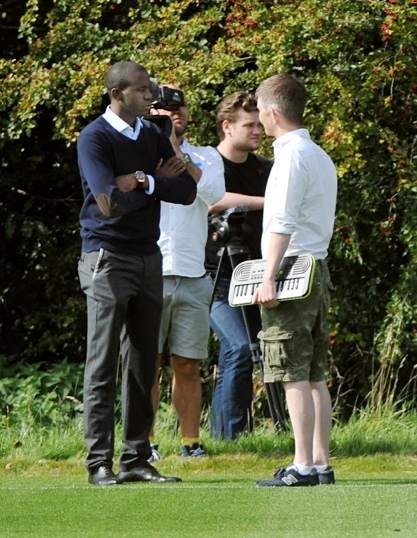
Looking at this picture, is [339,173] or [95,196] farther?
[339,173]

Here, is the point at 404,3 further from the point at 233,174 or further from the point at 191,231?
the point at 191,231

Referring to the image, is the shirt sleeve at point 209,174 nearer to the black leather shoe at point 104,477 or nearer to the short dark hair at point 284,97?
the short dark hair at point 284,97

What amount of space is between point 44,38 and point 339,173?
270 centimetres

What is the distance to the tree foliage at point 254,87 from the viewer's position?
857 centimetres

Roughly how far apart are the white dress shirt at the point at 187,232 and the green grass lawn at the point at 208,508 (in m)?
1.29

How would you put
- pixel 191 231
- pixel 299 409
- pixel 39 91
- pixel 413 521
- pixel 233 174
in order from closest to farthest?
pixel 413 521 < pixel 299 409 < pixel 191 231 < pixel 233 174 < pixel 39 91

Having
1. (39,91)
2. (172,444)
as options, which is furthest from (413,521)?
(39,91)

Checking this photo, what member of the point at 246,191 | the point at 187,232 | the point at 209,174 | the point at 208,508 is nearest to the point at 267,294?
the point at 208,508

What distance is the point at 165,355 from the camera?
1065 centimetres

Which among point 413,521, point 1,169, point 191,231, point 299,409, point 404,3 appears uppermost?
point 404,3

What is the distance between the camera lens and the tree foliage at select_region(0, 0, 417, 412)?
8.57m

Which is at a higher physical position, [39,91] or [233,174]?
[39,91]

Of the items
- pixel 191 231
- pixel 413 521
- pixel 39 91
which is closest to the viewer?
pixel 413 521

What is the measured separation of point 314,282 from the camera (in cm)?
605
